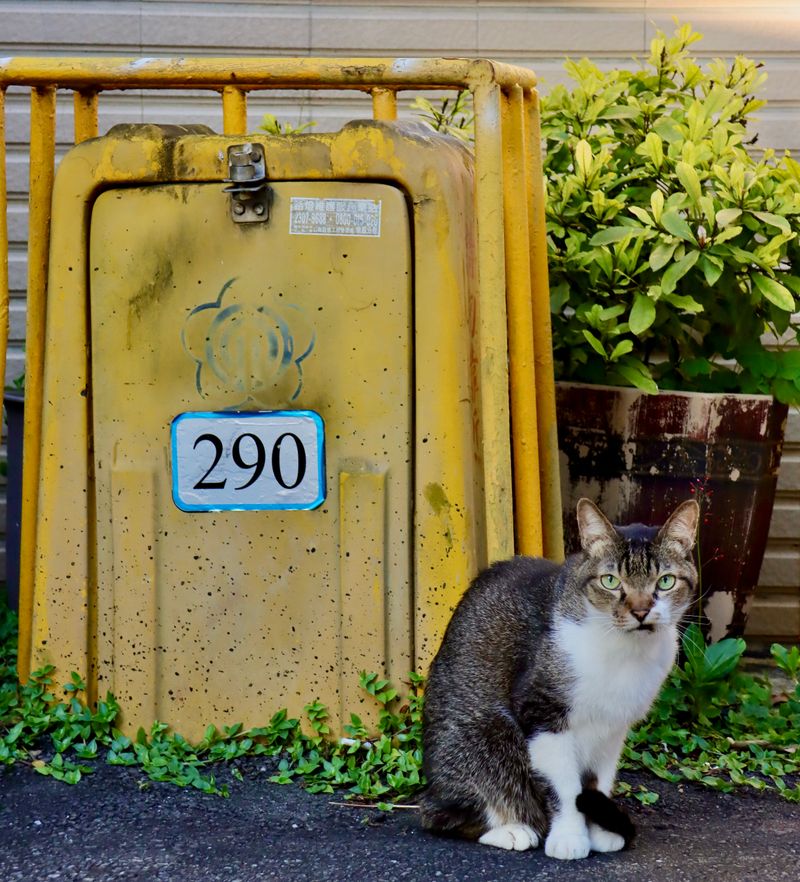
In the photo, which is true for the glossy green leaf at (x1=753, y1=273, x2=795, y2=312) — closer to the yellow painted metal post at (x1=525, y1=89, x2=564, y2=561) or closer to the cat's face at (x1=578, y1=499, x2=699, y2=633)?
the yellow painted metal post at (x1=525, y1=89, x2=564, y2=561)

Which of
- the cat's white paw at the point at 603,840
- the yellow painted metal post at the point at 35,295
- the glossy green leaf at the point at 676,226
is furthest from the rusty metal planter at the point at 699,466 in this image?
the yellow painted metal post at the point at 35,295

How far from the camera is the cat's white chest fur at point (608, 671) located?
8.30 ft

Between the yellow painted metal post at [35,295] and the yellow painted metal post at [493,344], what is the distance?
43.0 inches

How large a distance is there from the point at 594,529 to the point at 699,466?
1044mm

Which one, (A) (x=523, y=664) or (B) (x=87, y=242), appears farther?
(B) (x=87, y=242)

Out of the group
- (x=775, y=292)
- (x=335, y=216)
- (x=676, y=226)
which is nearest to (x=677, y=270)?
(x=676, y=226)

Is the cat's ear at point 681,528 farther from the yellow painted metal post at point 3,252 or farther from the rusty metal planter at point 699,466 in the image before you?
the yellow painted metal post at point 3,252

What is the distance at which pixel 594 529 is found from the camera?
8.71 ft

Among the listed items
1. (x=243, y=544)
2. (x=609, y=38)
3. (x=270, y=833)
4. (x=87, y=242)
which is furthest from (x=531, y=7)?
(x=270, y=833)

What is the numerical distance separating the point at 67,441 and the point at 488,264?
115cm

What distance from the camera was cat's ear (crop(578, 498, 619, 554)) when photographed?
2622mm

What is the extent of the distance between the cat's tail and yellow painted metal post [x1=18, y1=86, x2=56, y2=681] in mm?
1509

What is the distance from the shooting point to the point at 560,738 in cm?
254

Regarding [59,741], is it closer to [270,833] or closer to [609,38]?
[270,833]
